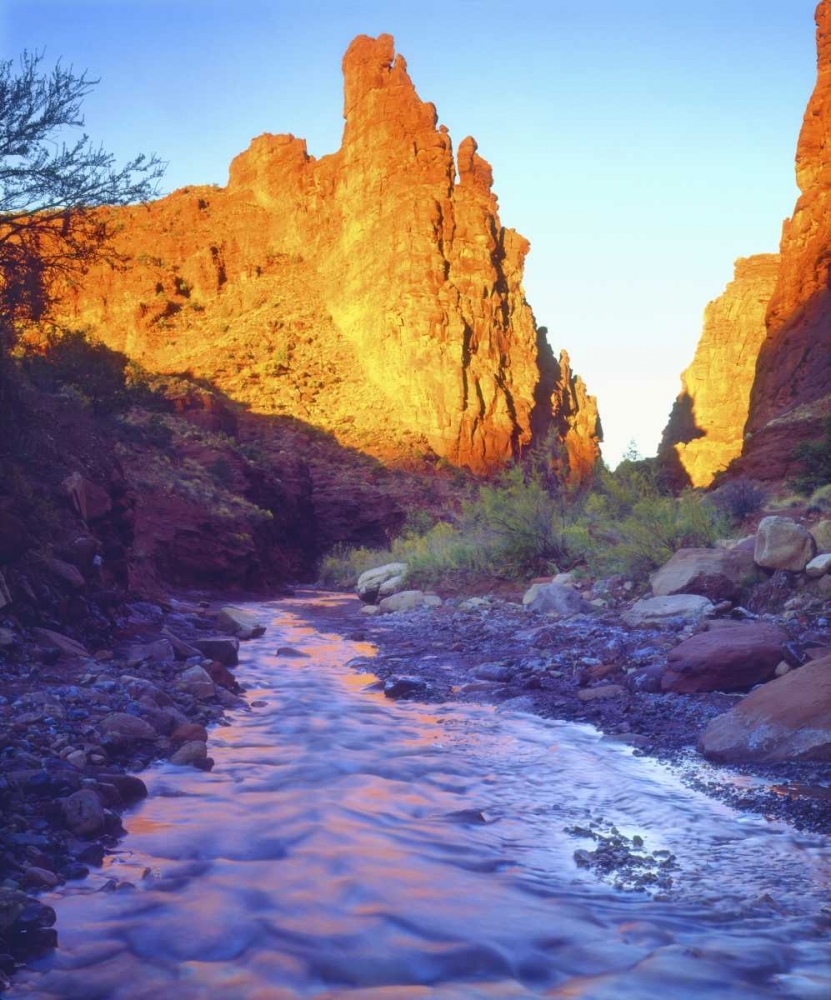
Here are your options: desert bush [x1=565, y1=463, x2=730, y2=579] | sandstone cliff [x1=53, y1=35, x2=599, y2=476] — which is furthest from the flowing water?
sandstone cliff [x1=53, y1=35, x2=599, y2=476]

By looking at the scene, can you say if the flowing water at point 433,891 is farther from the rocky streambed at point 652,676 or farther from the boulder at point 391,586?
the boulder at point 391,586

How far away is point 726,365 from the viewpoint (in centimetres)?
7294

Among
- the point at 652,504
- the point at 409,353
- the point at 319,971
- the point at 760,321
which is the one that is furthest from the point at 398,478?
the point at 760,321

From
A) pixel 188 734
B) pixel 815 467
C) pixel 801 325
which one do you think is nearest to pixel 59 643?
pixel 188 734

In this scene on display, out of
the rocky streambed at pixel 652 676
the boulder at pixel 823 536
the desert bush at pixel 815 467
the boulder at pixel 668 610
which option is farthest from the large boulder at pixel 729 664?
the desert bush at pixel 815 467

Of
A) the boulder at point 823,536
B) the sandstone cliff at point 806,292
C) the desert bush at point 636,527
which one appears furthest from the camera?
the sandstone cliff at point 806,292

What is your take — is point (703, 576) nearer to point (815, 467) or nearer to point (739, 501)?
point (739, 501)

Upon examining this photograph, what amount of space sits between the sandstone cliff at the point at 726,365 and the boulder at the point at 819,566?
60815 millimetres

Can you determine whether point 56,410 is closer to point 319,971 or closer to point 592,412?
point 319,971

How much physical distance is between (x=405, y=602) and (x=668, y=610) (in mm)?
6430

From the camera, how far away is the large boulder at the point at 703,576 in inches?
325

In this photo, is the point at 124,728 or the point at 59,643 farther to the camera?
the point at 59,643

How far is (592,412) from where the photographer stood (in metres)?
60.0

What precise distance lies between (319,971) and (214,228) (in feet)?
212
